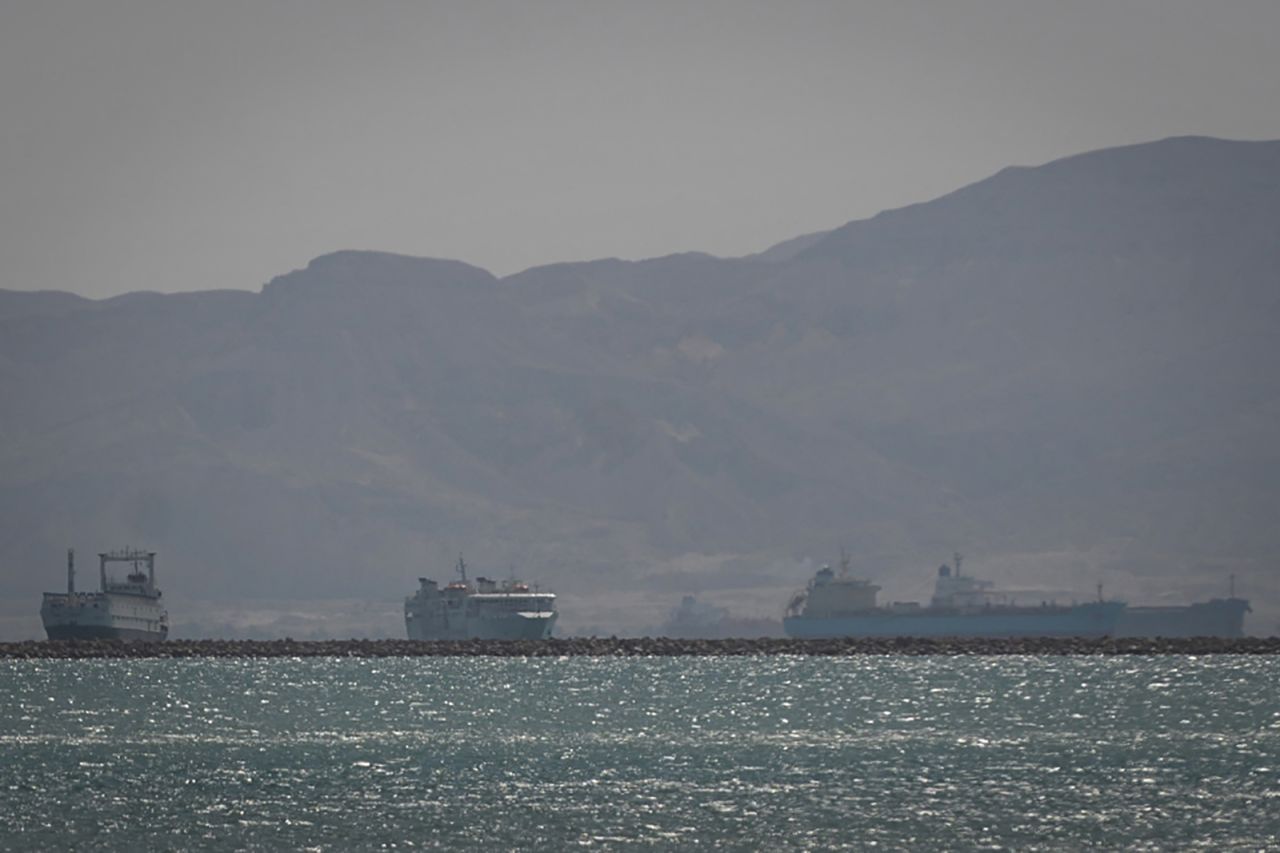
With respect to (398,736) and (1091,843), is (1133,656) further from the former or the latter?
(1091,843)

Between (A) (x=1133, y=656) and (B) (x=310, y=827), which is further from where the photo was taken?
(A) (x=1133, y=656)

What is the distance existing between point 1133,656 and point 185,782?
11974cm

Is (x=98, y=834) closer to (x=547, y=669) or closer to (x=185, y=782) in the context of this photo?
(x=185, y=782)

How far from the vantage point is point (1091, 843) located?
6594cm

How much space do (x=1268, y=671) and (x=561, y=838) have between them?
101 meters

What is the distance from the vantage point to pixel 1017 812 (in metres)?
72.6

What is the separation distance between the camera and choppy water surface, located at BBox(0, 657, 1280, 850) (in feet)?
228

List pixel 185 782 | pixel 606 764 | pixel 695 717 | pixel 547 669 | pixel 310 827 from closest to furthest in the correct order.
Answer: pixel 310 827, pixel 185 782, pixel 606 764, pixel 695 717, pixel 547 669

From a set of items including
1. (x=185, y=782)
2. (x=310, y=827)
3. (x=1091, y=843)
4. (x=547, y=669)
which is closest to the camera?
(x=1091, y=843)

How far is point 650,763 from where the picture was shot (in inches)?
3553

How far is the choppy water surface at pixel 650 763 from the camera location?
6944cm

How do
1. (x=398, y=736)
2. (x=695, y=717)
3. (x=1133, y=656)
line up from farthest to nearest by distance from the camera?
(x=1133, y=656)
(x=695, y=717)
(x=398, y=736)

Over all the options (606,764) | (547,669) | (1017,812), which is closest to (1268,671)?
(547,669)

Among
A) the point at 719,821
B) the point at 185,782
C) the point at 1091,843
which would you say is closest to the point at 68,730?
the point at 185,782
